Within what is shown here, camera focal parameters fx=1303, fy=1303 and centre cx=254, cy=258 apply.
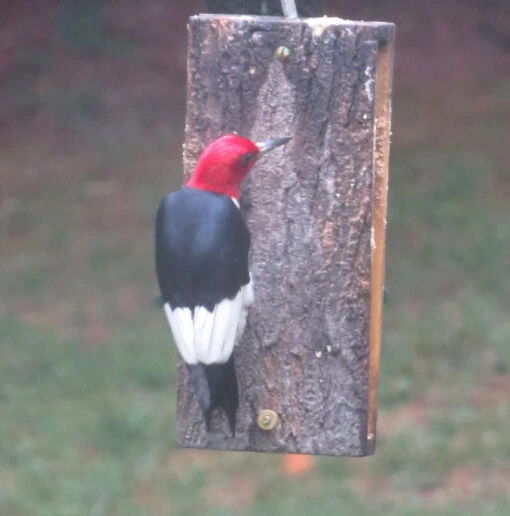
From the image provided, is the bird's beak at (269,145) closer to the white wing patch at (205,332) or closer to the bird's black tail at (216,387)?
the white wing patch at (205,332)

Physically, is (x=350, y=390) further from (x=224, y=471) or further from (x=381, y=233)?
(x=224, y=471)

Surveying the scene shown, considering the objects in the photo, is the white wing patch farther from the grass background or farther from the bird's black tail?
the grass background

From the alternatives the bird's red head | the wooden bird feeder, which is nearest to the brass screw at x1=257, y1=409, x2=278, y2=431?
the wooden bird feeder

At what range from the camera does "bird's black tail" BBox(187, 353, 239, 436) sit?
3029 mm

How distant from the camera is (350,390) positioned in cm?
332

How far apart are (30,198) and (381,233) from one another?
20.7 ft

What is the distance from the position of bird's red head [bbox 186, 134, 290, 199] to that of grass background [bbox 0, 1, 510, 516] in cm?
266

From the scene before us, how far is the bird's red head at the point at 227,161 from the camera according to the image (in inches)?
121

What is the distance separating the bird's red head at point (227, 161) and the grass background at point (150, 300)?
2663 mm

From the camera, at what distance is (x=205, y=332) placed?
299 cm

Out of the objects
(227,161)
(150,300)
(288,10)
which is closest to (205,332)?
(227,161)

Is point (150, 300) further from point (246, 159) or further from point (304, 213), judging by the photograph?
point (246, 159)

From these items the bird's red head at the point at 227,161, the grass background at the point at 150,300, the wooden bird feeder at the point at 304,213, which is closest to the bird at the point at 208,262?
the bird's red head at the point at 227,161

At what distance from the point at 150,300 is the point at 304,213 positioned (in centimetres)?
485
